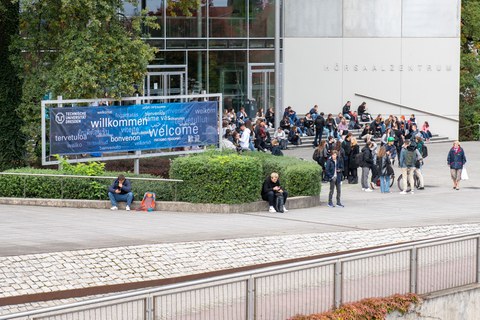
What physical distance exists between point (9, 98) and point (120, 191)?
25.1 ft

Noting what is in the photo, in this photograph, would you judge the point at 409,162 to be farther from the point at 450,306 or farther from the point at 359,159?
the point at 450,306

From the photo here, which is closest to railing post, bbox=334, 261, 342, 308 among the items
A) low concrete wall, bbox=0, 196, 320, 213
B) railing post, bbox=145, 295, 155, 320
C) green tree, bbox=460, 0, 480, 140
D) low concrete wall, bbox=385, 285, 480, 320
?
low concrete wall, bbox=385, 285, 480, 320

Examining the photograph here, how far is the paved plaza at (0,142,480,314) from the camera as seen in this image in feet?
54.6

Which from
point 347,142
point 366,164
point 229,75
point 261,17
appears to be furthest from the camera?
point 261,17

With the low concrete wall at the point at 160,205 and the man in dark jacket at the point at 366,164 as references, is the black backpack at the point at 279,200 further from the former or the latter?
the man in dark jacket at the point at 366,164

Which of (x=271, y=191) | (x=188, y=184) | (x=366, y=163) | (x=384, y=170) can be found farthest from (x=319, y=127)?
(x=188, y=184)

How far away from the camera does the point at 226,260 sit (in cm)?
1848

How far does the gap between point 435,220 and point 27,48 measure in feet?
42.4

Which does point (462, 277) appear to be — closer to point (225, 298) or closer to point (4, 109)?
point (225, 298)

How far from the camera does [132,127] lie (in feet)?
94.0

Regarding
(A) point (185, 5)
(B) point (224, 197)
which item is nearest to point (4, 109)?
(A) point (185, 5)

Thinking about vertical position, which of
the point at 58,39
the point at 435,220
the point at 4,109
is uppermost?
the point at 58,39

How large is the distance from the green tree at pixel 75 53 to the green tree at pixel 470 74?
31995mm

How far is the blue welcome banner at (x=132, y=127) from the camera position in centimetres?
2717
